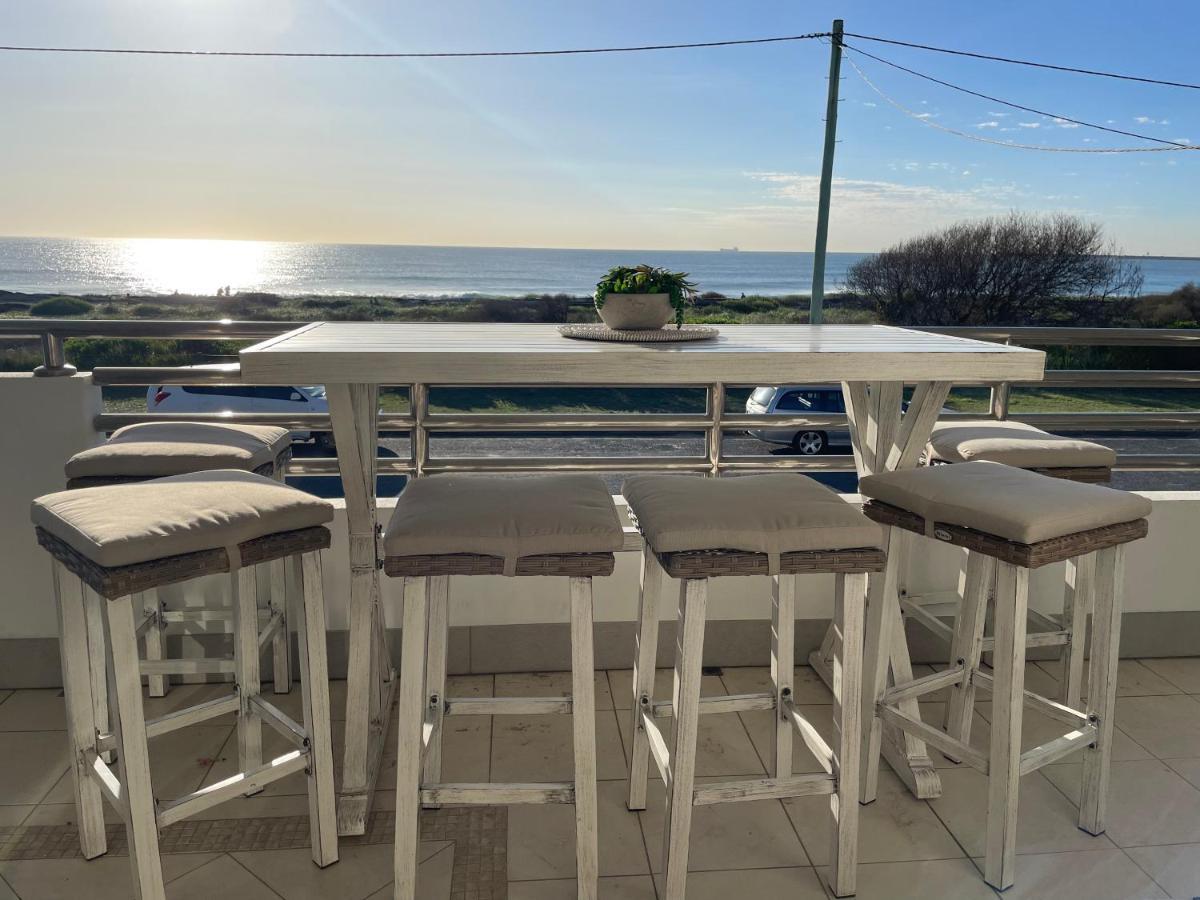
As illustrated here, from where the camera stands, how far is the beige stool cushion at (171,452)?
82.4 inches

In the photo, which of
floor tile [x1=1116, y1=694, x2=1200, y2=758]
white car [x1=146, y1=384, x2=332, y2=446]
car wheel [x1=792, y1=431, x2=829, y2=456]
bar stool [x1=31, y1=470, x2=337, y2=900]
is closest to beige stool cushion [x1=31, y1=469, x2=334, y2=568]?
bar stool [x1=31, y1=470, x2=337, y2=900]

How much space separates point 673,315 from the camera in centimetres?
204

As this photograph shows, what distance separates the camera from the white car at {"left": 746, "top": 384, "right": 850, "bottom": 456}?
10.7m

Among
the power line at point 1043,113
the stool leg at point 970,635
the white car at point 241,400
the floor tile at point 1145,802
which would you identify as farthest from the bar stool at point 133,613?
the power line at point 1043,113

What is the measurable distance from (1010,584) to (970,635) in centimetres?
59

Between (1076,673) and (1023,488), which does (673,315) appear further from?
(1076,673)

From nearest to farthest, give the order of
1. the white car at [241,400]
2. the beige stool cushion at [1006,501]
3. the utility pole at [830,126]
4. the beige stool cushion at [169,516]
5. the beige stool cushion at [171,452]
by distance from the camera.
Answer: the beige stool cushion at [169,516] < the beige stool cushion at [1006,501] < the beige stool cushion at [171,452] < the white car at [241,400] < the utility pole at [830,126]

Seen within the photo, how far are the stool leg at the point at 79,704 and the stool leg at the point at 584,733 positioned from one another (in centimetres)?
97

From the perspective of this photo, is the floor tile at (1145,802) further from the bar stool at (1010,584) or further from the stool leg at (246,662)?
the stool leg at (246,662)

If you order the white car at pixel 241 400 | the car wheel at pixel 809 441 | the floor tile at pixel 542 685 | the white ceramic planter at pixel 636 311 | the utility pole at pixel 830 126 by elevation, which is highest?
the utility pole at pixel 830 126

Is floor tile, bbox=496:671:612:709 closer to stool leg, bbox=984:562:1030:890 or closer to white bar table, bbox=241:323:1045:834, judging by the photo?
white bar table, bbox=241:323:1045:834

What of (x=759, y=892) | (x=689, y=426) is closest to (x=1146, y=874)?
(x=759, y=892)

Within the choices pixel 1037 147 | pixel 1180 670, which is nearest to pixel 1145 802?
pixel 1180 670

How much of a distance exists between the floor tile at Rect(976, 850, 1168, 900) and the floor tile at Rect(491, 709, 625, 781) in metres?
0.87
